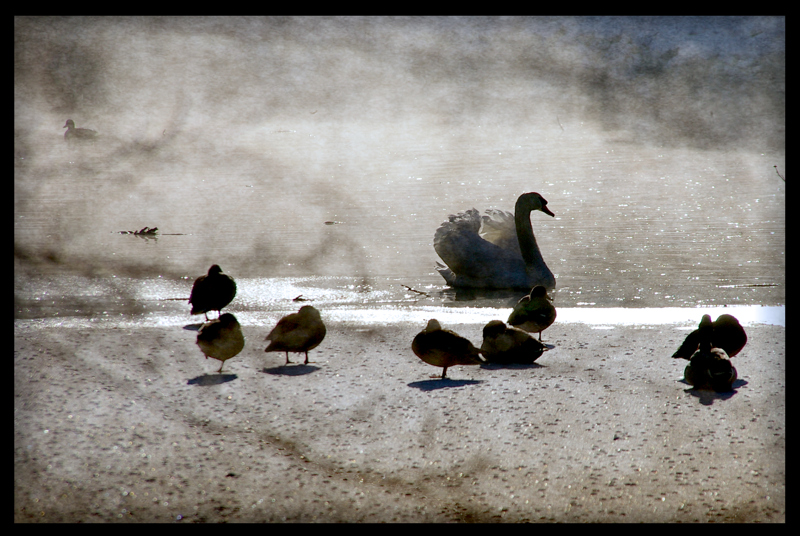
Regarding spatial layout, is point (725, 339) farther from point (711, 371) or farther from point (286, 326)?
point (286, 326)

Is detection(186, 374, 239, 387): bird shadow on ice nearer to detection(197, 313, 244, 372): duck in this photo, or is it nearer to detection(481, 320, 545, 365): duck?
detection(197, 313, 244, 372): duck

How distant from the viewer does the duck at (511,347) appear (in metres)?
4.84

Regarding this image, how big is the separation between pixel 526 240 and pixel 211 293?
4.01 m

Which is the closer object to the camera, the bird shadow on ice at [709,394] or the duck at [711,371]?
the bird shadow on ice at [709,394]

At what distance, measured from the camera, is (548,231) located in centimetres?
1091

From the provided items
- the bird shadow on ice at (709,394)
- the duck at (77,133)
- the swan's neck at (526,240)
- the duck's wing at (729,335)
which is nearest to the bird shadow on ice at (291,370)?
the bird shadow on ice at (709,394)

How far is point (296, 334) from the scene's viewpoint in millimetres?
4855

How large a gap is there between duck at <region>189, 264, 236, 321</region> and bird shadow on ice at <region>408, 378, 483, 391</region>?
7.65 ft

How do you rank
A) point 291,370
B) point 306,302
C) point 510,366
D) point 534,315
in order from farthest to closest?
point 306,302, point 534,315, point 510,366, point 291,370

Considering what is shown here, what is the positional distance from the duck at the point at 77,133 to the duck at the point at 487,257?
5.48m

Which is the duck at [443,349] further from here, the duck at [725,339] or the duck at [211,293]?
the duck at [211,293]

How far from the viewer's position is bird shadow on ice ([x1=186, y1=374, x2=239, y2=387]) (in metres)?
4.31

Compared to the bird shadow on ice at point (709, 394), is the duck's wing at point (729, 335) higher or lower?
higher

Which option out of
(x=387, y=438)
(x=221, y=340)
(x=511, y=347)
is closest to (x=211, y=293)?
(x=221, y=340)
